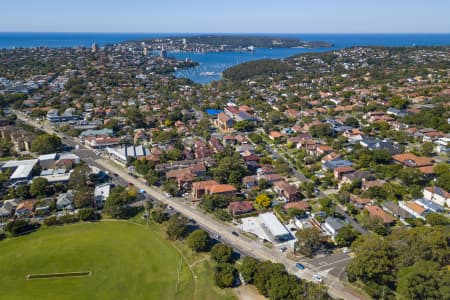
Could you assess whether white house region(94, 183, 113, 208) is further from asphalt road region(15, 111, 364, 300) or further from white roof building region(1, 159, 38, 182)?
white roof building region(1, 159, 38, 182)

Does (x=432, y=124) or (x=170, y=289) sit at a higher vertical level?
(x=432, y=124)

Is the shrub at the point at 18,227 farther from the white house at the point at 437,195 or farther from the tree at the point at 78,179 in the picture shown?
the white house at the point at 437,195

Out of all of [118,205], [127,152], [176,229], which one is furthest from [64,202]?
[127,152]

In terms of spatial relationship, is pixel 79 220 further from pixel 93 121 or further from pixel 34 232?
pixel 93 121

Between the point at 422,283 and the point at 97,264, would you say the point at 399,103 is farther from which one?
the point at 97,264

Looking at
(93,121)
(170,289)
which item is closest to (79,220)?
(170,289)

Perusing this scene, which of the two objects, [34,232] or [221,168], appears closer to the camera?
[34,232]

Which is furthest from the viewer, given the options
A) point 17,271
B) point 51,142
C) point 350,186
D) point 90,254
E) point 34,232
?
point 51,142
